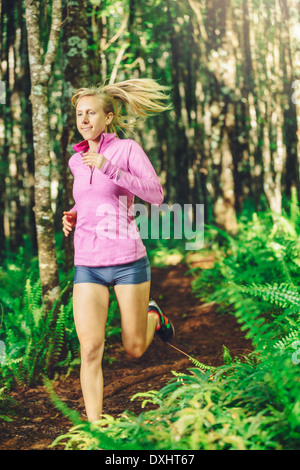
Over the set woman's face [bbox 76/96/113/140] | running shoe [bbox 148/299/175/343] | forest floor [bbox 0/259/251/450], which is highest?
woman's face [bbox 76/96/113/140]

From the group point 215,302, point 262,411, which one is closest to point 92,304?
point 262,411

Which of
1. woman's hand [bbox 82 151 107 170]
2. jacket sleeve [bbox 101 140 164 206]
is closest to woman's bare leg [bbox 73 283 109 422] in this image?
jacket sleeve [bbox 101 140 164 206]

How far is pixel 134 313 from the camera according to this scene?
12.2 ft

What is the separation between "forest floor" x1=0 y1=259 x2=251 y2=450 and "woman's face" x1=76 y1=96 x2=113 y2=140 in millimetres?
2402

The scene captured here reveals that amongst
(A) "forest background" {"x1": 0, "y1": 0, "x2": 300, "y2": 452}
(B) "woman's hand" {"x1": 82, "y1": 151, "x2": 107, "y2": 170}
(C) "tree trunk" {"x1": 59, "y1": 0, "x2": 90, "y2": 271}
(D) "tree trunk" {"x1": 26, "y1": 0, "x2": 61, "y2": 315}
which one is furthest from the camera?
(C) "tree trunk" {"x1": 59, "y1": 0, "x2": 90, "y2": 271}

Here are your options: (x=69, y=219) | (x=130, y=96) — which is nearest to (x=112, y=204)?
(x=69, y=219)

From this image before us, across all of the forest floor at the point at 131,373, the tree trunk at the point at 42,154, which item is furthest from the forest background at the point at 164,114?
the forest floor at the point at 131,373

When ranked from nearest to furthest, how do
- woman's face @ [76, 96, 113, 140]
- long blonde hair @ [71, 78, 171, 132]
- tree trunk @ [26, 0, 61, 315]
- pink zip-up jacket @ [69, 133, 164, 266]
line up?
pink zip-up jacket @ [69, 133, 164, 266], woman's face @ [76, 96, 113, 140], long blonde hair @ [71, 78, 171, 132], tree trunk @ [26, 0, 61, 315]

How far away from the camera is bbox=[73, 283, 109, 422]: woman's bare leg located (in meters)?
3.45

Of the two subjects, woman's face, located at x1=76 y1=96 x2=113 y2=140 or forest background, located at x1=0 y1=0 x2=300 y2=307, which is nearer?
woman's face, located at x1=76 y1=96 x2=113 y2=140

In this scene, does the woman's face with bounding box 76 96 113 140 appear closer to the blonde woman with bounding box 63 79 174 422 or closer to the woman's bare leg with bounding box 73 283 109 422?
the blonde woman with bounding box 63 79 174 422

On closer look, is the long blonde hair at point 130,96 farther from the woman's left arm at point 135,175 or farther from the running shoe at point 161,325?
the running shoe at point 161,325

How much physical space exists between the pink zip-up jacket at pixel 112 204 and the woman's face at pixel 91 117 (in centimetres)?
12
